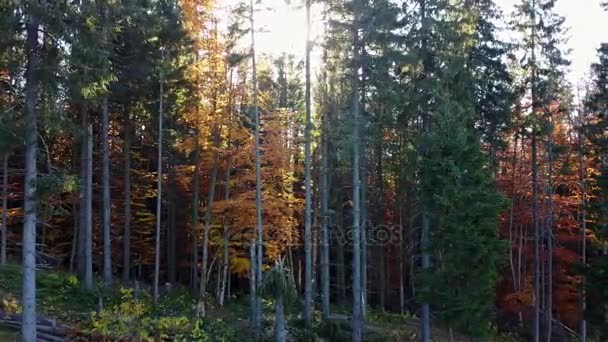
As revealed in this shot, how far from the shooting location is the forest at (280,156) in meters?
11.8

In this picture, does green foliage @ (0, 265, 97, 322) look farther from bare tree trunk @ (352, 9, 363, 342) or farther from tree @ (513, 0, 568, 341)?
tree @ (513, 0, 568, 341)

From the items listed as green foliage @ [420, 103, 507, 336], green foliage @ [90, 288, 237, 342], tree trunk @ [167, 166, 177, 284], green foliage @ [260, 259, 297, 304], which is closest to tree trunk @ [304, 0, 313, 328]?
green foliage @ [90, 288, 237, 342]

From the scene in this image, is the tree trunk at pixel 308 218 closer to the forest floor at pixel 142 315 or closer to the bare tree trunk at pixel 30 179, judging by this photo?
the forest floor at pixel 142 315

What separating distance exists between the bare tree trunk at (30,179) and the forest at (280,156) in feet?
0.12

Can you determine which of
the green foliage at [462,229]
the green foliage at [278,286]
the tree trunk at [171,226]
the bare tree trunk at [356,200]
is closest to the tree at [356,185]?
the bare tree trunk at [356,200]

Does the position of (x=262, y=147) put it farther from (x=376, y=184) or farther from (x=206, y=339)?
(x=376, y=184)

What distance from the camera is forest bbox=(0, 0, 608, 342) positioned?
1179 centimetres

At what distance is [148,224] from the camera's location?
28812 millimetres

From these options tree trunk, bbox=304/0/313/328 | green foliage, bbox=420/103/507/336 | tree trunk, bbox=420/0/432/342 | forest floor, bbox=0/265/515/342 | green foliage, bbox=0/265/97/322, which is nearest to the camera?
forest floor, bbox=0/265/515/342

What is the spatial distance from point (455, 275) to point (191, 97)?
11.3 metres

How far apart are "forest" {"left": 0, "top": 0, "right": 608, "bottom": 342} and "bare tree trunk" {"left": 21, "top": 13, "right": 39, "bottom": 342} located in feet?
0.12

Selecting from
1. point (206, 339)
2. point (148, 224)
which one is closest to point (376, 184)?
point (148, 224)

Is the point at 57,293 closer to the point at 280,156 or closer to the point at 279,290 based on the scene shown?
the point at 279,290

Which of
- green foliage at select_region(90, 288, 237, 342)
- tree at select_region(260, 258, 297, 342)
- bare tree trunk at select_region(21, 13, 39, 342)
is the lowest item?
green foliage at select_region(90, 288, 237, 342)
